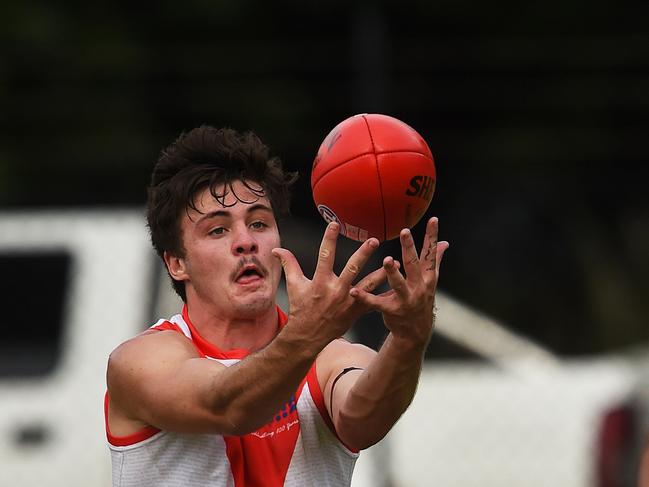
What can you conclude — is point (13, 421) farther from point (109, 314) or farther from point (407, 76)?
point (407, 76)

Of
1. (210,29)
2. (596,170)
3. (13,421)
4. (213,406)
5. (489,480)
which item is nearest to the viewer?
(213,406)

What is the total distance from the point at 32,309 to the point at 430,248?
15.0 ft

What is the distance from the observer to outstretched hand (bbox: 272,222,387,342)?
3.72 metres

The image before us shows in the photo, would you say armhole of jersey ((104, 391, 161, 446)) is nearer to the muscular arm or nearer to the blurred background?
the muscular arm

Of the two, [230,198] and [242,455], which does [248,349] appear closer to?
[242,455]

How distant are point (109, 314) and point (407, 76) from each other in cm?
296

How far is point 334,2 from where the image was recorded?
11.8m

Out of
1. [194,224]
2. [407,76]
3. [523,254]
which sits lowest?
[194,224]

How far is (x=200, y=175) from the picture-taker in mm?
4402

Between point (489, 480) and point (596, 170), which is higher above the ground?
point (596, 170)

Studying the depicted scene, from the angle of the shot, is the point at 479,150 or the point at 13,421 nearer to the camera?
the point at 13,421

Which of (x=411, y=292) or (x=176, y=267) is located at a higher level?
(x=176, y=267)

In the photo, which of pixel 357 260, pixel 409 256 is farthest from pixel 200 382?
pixel 409 256

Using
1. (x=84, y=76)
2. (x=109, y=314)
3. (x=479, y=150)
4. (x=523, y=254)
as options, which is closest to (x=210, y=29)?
(x=84, y=76)
